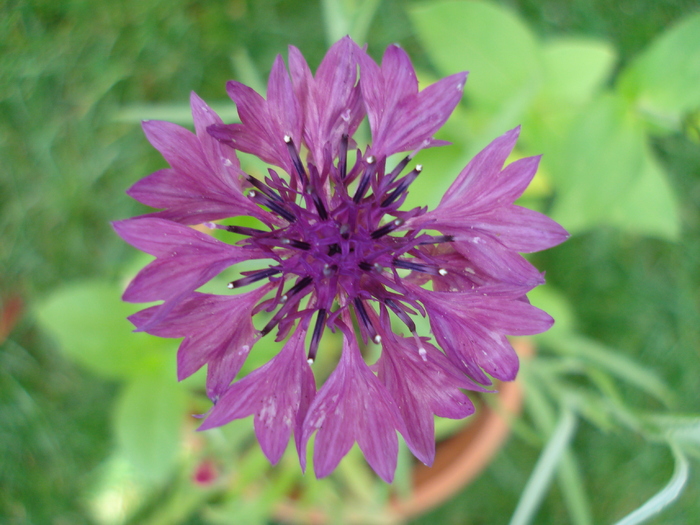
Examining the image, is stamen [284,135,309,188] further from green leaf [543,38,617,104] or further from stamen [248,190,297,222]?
green leaf [543,38,617,104]

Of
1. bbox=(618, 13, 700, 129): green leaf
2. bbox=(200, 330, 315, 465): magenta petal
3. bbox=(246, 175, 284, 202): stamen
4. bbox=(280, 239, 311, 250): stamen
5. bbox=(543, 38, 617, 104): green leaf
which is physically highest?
bbox=(543, 38, 617, 104): green leaf

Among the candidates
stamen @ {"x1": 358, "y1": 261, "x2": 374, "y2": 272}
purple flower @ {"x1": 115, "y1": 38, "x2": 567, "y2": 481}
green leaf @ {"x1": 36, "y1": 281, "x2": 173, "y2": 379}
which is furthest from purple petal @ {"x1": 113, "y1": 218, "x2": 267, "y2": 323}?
green leaf @ {"x1": 36, "y1": 281, "x2": 173, "y2": 379}

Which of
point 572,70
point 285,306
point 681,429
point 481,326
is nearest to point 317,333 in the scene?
point 285,306

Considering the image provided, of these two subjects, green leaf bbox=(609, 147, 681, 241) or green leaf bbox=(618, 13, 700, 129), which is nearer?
green leaf bbox=(618, 13, 700, 129)

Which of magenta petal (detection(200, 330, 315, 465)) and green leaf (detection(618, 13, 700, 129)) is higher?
green leaf (detection(618, 13, 700, 129))

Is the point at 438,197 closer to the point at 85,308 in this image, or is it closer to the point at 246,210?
the point at 246,210

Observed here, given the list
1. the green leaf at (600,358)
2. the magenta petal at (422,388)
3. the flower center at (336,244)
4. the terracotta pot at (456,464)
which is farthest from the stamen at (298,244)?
the terracotta pot at (456,464)

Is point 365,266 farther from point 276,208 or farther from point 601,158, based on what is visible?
point 601,158
